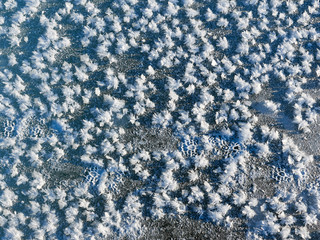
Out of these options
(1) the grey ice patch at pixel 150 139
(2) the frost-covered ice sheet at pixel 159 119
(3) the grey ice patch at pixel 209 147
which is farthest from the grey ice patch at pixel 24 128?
(3) the grey ice patch at pixel 209 147

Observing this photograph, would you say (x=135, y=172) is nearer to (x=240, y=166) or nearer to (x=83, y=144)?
(x=83, y=144)

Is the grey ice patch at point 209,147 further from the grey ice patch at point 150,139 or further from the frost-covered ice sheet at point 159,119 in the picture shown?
the grey ice patch at point 150,139

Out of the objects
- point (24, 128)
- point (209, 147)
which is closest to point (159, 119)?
point (209, 147)

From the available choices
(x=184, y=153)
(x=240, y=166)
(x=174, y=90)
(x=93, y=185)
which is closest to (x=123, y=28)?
(x=174, y=90)

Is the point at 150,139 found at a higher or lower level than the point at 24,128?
higher

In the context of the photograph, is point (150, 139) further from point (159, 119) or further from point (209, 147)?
point (209, 147)

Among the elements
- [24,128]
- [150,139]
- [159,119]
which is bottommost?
[24,128]

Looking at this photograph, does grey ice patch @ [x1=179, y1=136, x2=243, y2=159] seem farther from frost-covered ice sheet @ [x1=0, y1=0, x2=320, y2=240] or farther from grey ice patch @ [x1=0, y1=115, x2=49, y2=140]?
grey ice patch @ [x1=0, y1=115, x2=49, y2=140]
